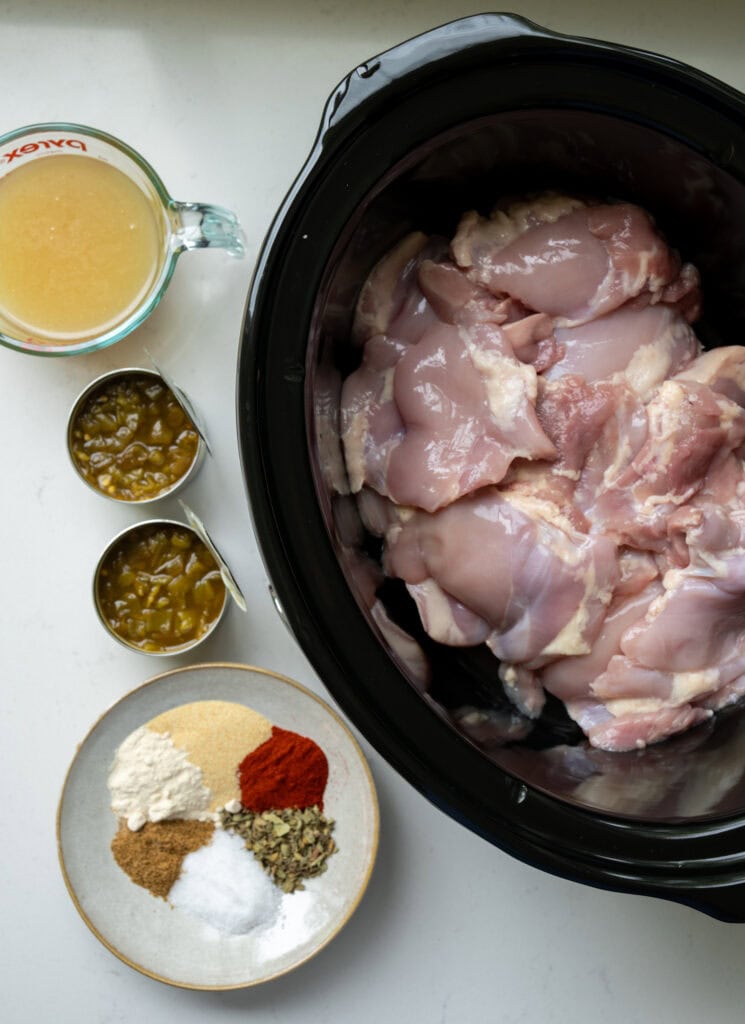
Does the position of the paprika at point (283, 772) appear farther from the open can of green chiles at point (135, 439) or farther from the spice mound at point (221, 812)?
the open can of green chiles at point (135, 439)

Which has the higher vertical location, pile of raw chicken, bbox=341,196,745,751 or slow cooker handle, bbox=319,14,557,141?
slow cooker handle, bbox=319,14,557,141

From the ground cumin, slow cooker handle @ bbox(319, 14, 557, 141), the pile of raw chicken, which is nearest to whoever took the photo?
slow cooker handle @ bbox(319, 14, 557, 141)

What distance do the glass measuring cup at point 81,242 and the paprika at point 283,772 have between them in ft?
2.22

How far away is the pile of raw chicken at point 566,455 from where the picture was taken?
4.16 ft

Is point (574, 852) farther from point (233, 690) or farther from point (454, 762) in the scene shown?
point (233, 690)

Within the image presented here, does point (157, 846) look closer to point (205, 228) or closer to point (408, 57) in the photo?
point (205, 228)

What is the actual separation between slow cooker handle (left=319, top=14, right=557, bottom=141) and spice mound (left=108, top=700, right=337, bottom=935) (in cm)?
90

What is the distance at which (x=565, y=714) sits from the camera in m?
→ 1.38

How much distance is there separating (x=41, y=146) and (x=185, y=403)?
1.45 ft

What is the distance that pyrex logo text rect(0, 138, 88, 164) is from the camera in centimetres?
143

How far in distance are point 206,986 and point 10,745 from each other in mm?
496

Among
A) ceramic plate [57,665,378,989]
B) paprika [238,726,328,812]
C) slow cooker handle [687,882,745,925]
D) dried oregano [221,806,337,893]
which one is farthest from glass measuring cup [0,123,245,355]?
slow cooker handle [687,882,745,925]

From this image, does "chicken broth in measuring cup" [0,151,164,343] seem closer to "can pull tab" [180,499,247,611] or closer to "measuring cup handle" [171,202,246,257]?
"measuring cup handle" [171,202,246,257]

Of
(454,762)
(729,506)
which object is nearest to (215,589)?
(454,762)
